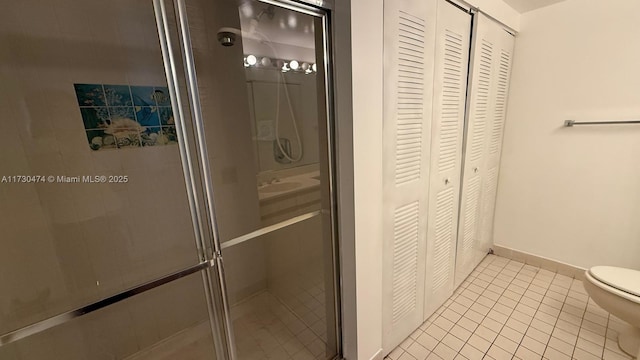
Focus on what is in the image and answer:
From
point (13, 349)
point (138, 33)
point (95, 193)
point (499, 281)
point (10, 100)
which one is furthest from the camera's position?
point (499, 281)

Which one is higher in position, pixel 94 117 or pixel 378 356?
pixel 94 117

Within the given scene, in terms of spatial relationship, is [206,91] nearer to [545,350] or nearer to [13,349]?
[13,349]

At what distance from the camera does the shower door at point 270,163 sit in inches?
43.4

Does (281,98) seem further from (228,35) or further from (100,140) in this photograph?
(100,140)

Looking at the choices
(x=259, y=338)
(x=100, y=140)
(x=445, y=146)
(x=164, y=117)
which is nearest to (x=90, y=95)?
(x=100, y=140)

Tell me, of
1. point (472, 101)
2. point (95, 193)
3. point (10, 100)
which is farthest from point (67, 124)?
point (472, 101)

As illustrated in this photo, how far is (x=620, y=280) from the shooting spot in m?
1.37

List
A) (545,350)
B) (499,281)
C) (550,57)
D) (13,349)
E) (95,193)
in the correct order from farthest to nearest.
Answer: (499,281), (550,57), (545,350), (95,193), (13,349)

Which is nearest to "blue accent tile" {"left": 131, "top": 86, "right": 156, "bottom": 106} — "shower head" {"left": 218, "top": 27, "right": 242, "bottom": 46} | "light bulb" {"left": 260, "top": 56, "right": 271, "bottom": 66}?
"shower head" {"left": 218, "top": 27, "right": 242, "bottom": 46}

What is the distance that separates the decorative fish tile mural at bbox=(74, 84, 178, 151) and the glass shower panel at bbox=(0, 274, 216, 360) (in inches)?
28.3

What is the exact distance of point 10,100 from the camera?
3.22 ft

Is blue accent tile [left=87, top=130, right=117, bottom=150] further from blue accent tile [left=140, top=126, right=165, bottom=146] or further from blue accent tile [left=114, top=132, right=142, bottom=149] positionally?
blue accent tile [left=140, top=126, right=165, bottom=146]

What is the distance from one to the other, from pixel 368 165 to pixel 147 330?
147 centimetres

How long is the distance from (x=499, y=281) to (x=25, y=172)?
9.54 feet
